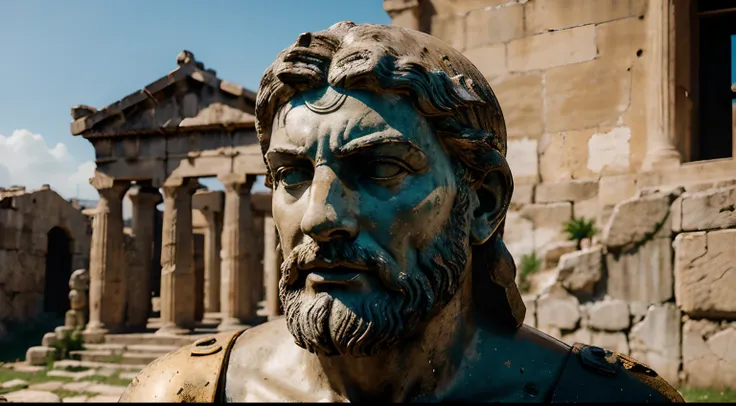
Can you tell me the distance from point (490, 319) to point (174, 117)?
18863mm

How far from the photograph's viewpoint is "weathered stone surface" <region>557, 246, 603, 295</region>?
7074 mm

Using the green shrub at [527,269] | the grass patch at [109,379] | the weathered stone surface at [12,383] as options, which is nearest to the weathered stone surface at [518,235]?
the green shrub at [527,269]

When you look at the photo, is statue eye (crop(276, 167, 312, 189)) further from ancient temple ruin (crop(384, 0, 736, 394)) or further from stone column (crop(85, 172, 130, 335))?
stone column (crop(85, 172, 130, 335))

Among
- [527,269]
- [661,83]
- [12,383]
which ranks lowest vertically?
[12,383]

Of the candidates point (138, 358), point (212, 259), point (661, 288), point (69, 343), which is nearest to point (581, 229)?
point (661, 288)

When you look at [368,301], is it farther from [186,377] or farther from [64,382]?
[64,382]

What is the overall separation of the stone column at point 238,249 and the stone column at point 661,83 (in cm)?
1301

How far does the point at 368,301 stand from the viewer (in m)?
1.72

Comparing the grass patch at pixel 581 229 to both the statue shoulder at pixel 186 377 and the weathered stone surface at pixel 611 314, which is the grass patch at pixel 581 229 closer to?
the weathered stone surface at pixel 611 314

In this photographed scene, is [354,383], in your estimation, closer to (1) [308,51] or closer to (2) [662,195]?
(1) [308,51]

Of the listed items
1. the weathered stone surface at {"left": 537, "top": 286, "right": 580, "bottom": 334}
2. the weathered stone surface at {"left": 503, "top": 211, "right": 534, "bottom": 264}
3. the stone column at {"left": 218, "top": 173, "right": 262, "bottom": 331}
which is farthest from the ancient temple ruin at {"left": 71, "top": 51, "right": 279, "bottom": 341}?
the weathered stone surface at {"left": 537, "top": 286, "right": 580, "bottom": 334}

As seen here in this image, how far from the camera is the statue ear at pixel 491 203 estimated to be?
1965 mm

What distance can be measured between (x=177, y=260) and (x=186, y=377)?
58.5ft

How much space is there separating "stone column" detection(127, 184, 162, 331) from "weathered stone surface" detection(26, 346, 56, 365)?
3.36m
